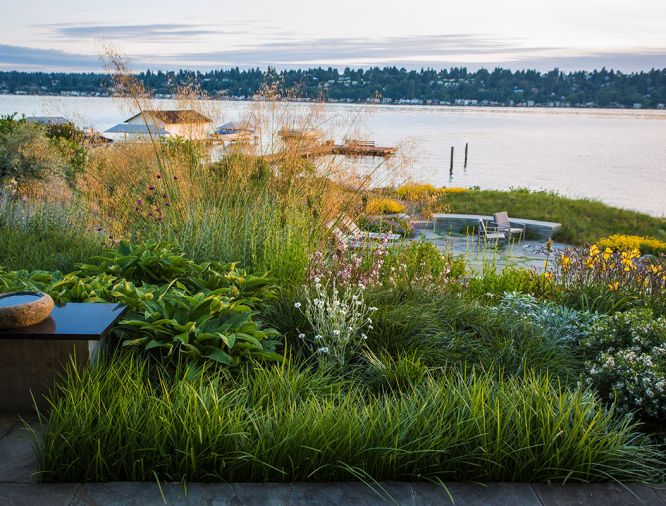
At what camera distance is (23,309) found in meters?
2.89

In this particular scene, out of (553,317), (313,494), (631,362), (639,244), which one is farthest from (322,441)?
(639,244)

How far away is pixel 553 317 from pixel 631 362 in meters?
1.09

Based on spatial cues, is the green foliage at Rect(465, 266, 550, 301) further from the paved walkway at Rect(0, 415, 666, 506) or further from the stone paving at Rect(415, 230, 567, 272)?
the paved walkway at Rect(0, 415, 666, 506)

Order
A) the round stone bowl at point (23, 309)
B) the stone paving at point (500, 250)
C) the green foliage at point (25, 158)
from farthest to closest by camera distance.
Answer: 1. the green foliage at point (25, 158)
2. the stone paving at point (500, 250)
3. the round stone bowl at point (23, 309)

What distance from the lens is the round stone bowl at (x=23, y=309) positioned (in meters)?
2.86

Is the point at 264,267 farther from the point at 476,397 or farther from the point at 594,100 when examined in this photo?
the point at 594,100

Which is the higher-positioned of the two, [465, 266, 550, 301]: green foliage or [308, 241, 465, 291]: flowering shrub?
[308, 241, 465, 291]: flowering shrub

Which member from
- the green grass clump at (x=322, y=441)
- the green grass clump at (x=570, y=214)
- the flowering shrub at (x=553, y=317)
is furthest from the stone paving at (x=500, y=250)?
the green grass clump at (x=322, y=441)

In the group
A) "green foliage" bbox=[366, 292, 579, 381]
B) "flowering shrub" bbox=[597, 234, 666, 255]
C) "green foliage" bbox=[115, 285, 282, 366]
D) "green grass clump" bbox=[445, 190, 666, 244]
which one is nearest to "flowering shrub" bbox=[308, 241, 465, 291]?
"green foliage" bbox=[366, 292, 579, 381]

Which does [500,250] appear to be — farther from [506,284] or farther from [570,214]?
[506,284]

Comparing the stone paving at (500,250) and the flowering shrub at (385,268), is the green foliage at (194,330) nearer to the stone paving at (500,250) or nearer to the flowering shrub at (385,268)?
the flowering shrub at (385,268)

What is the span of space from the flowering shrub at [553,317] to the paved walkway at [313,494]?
1.57m

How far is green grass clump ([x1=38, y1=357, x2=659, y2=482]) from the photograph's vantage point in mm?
2383

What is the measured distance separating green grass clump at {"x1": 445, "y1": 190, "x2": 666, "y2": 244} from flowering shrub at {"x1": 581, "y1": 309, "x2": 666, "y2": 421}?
8180 millimetres
